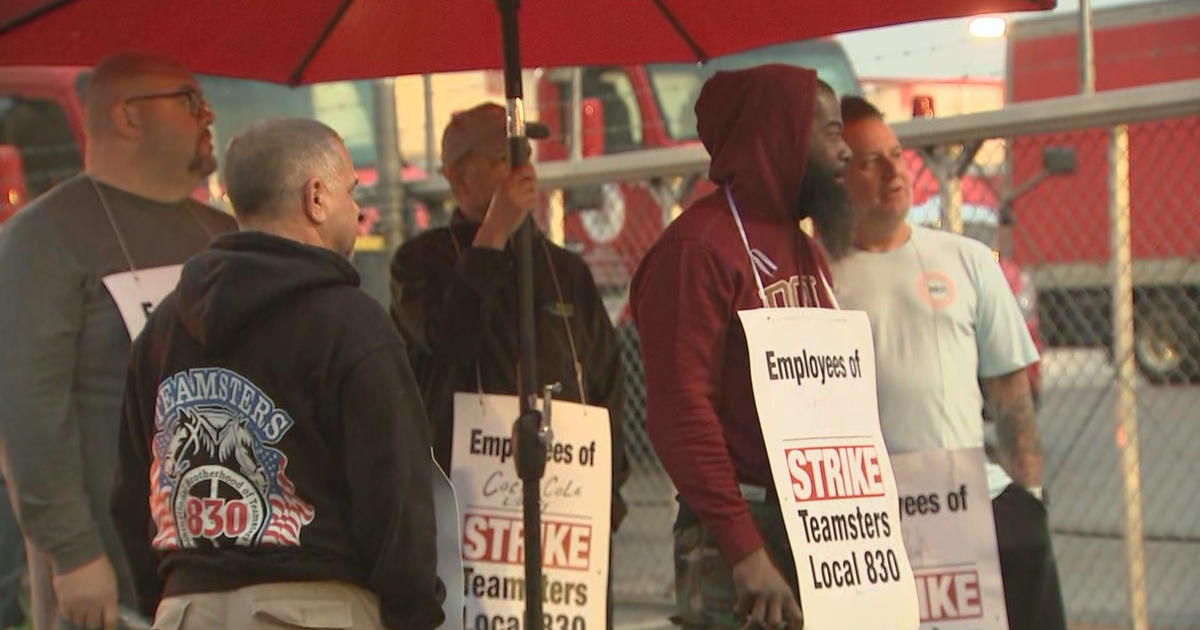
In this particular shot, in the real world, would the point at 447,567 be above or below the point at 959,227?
below

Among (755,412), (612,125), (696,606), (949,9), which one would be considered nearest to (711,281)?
(755,412)

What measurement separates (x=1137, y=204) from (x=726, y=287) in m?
3.16

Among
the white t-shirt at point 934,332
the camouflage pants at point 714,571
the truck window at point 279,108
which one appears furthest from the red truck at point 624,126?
the camouflage pants at point 714,571

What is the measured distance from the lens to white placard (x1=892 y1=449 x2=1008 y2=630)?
4.66m

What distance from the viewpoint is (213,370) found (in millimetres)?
3354

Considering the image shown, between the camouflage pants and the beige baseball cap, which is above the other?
the beige baseball cap

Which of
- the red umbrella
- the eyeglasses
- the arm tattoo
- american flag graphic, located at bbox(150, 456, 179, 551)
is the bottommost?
american flag graphic, located at bbox(150, 456, 179, 551)

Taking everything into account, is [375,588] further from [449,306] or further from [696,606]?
[449,306]

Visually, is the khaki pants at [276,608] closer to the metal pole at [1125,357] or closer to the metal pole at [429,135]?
the metal pole at [1125,357]

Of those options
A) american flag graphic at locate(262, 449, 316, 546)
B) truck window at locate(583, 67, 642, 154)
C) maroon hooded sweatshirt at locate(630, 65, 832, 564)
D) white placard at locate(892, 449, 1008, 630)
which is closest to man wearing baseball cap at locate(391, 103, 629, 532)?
maroon hooded sweatshirt at locate(630, 65, 832, 564)

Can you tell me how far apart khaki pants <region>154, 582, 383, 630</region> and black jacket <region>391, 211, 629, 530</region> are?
1.48m

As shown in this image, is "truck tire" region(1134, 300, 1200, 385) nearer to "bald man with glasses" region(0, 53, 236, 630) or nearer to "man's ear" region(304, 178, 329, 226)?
"bald man with glasses" region(0, 53, 236, 630)

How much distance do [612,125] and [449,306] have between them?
588cm

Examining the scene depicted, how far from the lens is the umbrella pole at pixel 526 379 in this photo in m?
4.30
